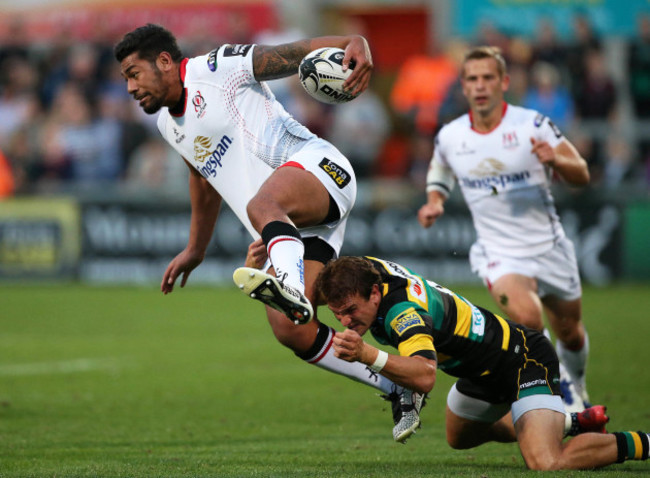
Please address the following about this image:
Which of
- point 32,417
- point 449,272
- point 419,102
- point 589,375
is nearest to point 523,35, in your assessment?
point 419,102

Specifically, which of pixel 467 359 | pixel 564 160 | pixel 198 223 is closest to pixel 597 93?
pixel 564 160

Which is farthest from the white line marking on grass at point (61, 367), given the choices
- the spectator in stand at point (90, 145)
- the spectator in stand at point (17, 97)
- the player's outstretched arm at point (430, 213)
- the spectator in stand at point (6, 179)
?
the spectator in stand at point (17, 97)

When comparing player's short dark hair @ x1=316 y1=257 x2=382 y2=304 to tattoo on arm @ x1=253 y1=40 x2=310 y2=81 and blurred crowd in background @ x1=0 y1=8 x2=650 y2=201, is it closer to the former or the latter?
tattoo on arm @ x1=253 y1=40 x2=310 y2=81

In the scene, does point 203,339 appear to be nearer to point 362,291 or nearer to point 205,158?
point 205,158

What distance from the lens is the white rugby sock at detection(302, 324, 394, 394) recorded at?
6.66m

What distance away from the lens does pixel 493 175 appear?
344 inches

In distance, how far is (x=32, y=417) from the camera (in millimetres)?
8516

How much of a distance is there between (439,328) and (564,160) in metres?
2.56

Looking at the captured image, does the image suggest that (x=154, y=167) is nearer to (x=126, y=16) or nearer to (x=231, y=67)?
(x=126, y=16)

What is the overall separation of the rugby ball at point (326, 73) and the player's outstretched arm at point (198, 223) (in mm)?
1420

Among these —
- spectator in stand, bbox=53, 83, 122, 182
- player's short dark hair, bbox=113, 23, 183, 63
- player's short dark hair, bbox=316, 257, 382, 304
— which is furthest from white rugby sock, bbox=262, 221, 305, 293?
spectator in stand, bbox=53, 83, 122, 182

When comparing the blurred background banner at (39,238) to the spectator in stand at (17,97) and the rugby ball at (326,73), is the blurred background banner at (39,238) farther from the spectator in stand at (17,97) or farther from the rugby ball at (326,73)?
the rugby ball at (326,73)

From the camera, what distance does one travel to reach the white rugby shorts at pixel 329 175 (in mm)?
6469

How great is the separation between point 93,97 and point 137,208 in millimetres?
3441
